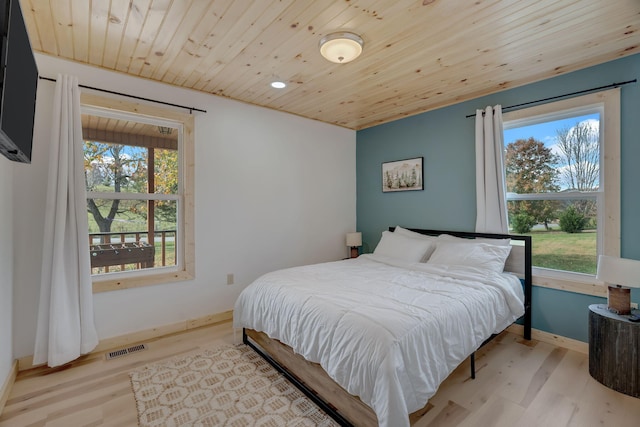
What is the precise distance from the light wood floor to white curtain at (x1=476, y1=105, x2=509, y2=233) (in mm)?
1232

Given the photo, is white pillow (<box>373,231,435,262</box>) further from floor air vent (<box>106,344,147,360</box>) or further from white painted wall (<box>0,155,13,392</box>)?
white painted wall (<box>0,155,13,392</box>)

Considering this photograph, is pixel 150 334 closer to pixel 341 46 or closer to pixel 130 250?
pixel 130 250

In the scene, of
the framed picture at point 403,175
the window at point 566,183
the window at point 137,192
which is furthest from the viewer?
the framed picture at point 403,175

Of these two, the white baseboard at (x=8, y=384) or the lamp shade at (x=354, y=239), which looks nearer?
the white baseboard at (x=8, y=384)

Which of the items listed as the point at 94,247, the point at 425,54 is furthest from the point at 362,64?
the point at 94,247

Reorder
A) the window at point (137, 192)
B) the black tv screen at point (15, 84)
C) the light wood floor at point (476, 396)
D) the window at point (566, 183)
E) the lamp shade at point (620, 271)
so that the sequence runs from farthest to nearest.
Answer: the window at point (137, 192), the window at point (566, 183), the lamp shade at point (620, 271), the light wood floor at point (476, 396), the black tv screen at point (15, 84)

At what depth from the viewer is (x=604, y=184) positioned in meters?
2.50

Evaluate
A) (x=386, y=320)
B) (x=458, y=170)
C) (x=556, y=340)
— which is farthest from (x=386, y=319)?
(x=458, y=170)

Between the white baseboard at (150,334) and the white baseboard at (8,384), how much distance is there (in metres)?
0.08

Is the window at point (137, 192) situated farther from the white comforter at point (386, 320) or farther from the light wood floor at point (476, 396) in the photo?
the white comforter at point (386, 320)

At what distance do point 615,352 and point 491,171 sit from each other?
68.0 inches

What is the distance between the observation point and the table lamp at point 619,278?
2010mm

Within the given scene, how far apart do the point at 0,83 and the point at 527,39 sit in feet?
9.58

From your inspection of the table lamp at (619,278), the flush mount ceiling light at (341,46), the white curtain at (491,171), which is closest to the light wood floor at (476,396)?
the table lamp at (619,278)
